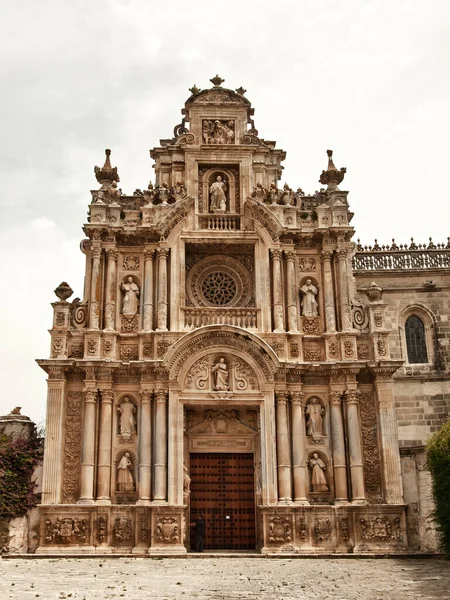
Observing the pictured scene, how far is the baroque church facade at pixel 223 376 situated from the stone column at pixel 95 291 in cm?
5

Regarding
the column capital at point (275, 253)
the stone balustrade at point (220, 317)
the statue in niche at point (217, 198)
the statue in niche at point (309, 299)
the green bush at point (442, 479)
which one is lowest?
the green bush at point (442, 479)

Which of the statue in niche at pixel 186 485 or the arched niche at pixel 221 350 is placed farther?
the arched niche at pixel 221 350

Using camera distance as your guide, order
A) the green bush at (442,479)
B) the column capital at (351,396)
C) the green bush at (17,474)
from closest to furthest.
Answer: the green bush at (442,479) < the green bush at (17,474) < the column capital at (351,396)

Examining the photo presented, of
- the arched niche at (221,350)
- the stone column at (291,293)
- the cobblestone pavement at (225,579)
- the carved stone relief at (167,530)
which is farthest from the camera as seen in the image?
the stone column at (291,293)

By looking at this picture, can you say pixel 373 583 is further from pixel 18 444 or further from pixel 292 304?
pixel 18 444

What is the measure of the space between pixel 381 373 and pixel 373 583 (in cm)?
1004

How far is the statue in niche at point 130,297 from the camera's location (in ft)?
86.2

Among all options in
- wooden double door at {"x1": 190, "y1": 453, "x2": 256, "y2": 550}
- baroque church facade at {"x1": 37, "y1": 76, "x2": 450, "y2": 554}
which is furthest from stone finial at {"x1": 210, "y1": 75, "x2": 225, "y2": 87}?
wooden double door at {"x1": 190, "y1": 453, "x2": 256, "y2": 550}

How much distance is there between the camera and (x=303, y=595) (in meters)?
14.4

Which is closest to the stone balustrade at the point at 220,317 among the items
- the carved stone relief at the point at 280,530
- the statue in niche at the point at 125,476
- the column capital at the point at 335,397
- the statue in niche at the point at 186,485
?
the column capital at the point at 335,397

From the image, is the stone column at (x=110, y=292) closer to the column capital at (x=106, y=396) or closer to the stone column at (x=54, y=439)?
the column capital at (x=106, y=396)

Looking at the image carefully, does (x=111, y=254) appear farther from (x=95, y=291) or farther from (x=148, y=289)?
(x=148, y=289)

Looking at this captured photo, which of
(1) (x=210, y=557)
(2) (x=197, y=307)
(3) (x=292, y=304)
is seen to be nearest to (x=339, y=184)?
(3) (x=292, y=304)

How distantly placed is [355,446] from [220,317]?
20.4 ft
